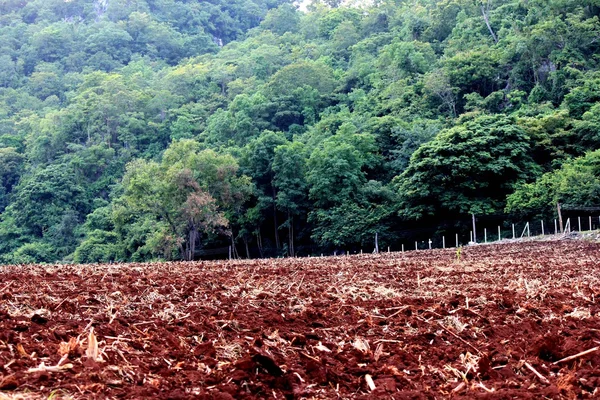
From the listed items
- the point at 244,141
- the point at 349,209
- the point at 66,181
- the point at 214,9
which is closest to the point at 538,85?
the point at 349,209

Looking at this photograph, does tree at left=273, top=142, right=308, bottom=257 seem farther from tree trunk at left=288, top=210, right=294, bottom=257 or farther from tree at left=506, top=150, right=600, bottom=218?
tree at left=506, top=150, right=600, bottom=218

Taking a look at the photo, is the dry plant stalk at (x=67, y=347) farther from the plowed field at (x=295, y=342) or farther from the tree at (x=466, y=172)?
the tree at (x=466, y=172)

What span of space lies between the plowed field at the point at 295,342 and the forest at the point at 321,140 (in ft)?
108

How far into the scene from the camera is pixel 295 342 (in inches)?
224

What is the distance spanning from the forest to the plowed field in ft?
108

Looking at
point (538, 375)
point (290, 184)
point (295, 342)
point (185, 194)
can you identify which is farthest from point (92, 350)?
point (290, 184)

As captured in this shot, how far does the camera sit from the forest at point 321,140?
44.9m

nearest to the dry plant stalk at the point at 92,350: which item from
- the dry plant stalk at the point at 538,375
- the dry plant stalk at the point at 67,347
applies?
the dry plant stalk at the point at 67,347

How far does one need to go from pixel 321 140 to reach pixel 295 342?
53.6 m

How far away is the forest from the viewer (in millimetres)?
44875

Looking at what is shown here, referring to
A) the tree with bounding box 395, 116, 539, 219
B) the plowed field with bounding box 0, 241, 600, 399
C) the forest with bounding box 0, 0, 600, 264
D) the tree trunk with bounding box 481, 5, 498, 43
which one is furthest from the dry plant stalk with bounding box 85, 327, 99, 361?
the tree trunk with bounding box 481, 5, 498, 43

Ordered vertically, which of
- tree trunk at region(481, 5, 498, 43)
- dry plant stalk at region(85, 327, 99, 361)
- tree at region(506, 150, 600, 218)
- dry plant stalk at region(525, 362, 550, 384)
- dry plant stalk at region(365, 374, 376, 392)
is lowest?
dry plant stalk at region(525, 362, 550, 384)

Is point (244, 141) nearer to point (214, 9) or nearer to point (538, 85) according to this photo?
point (538, 85)

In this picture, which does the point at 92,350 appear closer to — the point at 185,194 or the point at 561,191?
the point at 561,191
